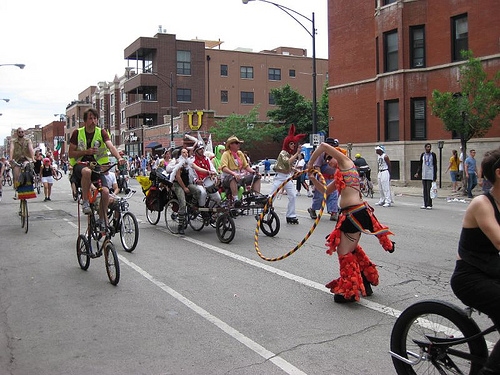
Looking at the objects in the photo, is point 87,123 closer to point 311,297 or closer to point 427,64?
point 311,297

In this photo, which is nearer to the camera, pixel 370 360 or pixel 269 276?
pixel 370 360

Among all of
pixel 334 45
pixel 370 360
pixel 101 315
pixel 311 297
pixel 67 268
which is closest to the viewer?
pixel 370 360

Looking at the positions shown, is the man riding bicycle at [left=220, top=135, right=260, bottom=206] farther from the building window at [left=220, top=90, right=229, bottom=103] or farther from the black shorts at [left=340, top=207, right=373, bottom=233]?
the building window at [left=220, top=90, right=229, bottom=103]

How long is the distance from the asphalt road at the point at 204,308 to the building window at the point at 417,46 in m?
18.7

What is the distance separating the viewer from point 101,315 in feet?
18.3

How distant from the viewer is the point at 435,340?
11.3 feet

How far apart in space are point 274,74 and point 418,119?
125 feet

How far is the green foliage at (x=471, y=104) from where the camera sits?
20.2m

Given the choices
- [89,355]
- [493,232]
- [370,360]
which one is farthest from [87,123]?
[493,232]

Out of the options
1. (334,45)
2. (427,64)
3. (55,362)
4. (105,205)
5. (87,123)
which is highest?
(334,45)

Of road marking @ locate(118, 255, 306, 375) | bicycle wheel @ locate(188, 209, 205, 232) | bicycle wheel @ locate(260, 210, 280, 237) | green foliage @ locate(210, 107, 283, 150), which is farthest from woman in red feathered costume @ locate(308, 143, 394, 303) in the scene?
green foliage @ locate(210, 107, 283, 150)

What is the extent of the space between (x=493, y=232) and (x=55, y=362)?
11.8 ft

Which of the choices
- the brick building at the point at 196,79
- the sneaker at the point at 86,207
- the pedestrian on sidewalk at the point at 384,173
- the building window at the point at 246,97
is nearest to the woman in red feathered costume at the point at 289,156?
the sneaker at the point at 86,207

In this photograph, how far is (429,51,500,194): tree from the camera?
20250 millimetres
